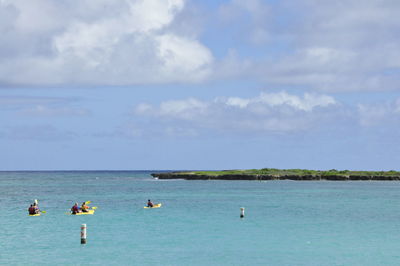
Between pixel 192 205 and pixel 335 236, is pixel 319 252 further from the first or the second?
pixel 192 205

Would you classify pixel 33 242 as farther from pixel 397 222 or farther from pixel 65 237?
pixel 397 222

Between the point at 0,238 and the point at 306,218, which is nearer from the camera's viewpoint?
the point at 0,238

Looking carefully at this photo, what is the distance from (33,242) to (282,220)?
95.7ft

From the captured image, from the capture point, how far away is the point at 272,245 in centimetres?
Result: 4788

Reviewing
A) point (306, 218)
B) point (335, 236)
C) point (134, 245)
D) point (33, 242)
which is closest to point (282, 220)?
point (306, 218)

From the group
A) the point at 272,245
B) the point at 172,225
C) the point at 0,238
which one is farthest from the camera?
the point at 172,225

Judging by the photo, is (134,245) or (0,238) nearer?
(134,245)

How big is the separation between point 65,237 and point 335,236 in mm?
24279

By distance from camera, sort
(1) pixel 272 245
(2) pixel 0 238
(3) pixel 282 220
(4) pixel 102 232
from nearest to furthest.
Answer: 1. (1) pixel 272 245
2. (2) pixel 0 238
3. (4) pixel 102 232
4. (3) pixel 282 220

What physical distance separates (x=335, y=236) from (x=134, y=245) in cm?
1825

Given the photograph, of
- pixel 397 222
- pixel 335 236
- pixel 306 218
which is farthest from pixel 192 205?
pixel 335 236

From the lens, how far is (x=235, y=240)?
166 ft

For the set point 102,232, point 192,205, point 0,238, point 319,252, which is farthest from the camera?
point 192,205

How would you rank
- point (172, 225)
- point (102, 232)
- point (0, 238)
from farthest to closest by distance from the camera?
point (172, 225) < point (102, 232) < point (0, 238)
